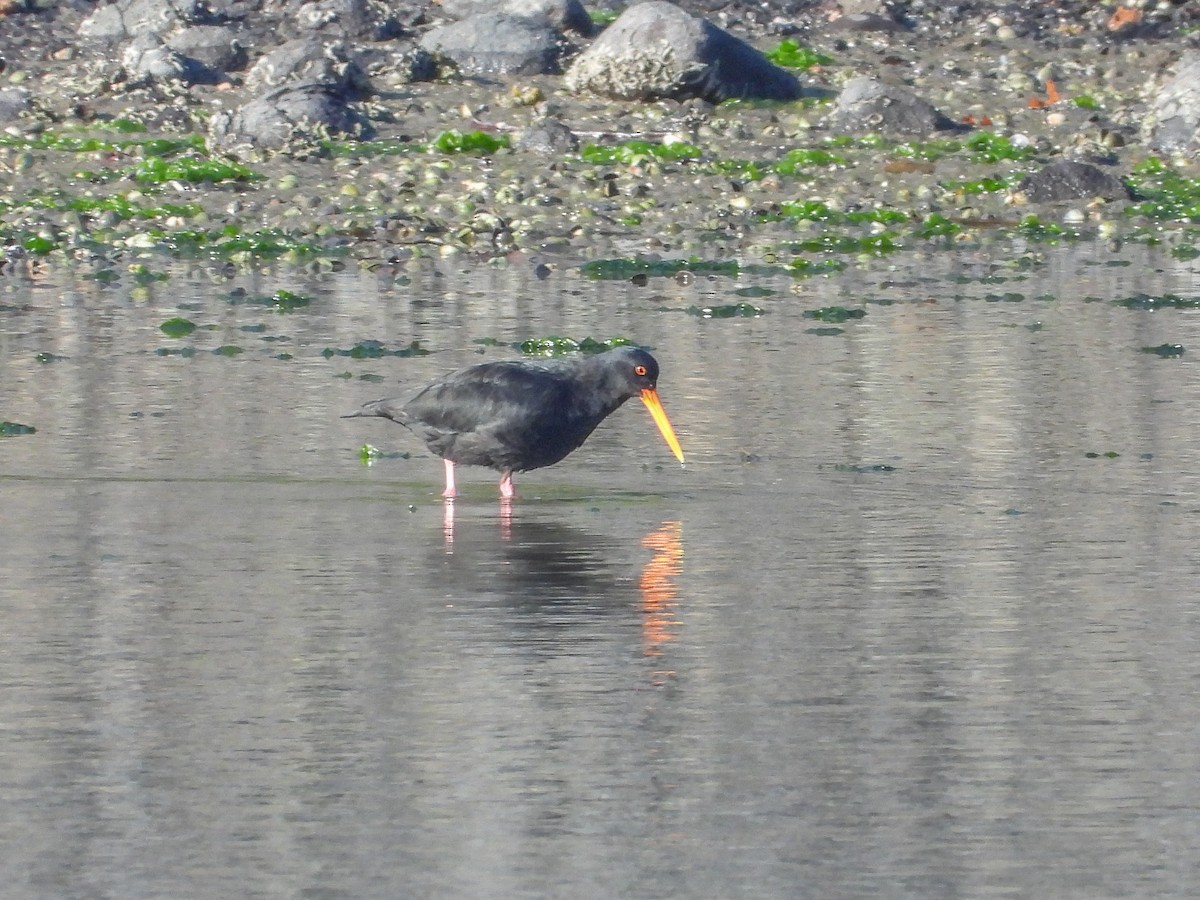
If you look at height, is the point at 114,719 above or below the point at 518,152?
below

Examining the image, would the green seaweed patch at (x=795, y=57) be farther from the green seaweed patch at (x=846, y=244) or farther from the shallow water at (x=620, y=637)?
the shallow water at (x=620, y=637)

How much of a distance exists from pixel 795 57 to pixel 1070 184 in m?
3.92

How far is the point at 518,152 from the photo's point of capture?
19125mm

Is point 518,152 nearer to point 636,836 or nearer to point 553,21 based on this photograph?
point 553,21

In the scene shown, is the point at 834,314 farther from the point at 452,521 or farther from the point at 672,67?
the point at 672,67

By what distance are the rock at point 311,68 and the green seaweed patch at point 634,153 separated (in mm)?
2297

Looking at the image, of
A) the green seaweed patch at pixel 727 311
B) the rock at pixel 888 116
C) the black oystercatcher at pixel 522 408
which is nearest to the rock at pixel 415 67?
the rock at pixel 888 116

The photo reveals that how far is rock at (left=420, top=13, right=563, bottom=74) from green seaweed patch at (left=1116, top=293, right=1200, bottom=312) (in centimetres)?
776

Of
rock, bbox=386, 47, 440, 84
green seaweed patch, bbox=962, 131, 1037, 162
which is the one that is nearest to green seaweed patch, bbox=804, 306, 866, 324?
green seaweed patch, bbox=962, 131, 1037, 162

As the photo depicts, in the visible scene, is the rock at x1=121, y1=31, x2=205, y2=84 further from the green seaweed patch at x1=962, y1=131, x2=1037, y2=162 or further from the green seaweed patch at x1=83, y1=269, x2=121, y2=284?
the green seaweed patch at x1=962, y1=131, x2=1037, y2=162

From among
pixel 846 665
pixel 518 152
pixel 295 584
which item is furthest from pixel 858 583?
pixel 518 152

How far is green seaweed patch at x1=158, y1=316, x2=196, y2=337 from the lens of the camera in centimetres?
1313

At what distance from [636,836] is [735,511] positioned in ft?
11.6

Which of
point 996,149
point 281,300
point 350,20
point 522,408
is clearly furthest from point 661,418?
point 350,20
